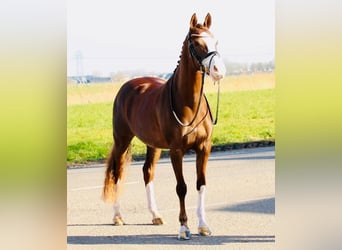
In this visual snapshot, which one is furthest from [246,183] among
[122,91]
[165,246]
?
[122,91]

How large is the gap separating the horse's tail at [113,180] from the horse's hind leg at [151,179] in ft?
0.37

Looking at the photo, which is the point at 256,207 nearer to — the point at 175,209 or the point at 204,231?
the point at 204,231

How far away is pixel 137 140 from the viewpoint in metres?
3.12

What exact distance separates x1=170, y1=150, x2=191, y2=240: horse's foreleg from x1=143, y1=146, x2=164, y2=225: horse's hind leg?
12 cm

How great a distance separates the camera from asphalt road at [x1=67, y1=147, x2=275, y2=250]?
3.02 meters

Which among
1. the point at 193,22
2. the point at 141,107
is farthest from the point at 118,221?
the point at 193,22

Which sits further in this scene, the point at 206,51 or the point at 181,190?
the point at 181,190

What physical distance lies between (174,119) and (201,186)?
0.36m

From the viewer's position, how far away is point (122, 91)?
3074 millimetres

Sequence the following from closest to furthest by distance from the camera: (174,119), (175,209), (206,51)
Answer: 1. (206,51)
2. (174,119)
3. (175,209)

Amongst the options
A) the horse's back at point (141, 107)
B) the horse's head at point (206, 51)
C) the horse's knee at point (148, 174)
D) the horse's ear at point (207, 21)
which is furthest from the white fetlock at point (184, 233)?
the horse's ear at point (207, 21)

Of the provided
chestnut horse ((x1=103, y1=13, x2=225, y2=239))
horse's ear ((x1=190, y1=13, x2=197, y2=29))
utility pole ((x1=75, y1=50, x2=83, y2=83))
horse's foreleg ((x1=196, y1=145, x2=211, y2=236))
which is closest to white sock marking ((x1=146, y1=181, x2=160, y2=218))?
chestnut horse ((x1=103, y1=13, x2=225, y2=239))

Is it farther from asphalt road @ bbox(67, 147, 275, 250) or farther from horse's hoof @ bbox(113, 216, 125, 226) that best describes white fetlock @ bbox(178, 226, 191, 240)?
horse's hoof @ bbox(113, 216, 125, 226)
